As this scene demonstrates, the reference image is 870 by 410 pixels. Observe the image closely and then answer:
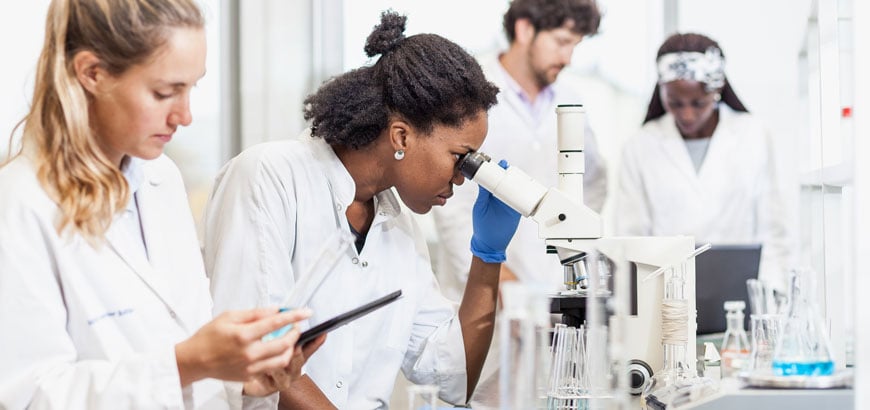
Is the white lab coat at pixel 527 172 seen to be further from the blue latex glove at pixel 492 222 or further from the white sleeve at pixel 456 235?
the blue latex glove at pixel 492 222

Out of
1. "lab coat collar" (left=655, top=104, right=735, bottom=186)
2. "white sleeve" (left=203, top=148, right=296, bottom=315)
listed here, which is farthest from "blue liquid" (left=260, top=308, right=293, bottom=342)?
"lab coat collar" (left=655, top=104, right=735, bottom=186)

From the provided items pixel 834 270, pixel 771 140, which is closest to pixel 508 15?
pixel 771 140

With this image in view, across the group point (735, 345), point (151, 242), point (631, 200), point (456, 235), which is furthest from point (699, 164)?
point (151, 242)

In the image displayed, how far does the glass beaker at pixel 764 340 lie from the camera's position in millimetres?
1604

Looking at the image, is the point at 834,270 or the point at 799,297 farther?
the point at 834,270

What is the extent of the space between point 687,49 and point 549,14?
635 mm

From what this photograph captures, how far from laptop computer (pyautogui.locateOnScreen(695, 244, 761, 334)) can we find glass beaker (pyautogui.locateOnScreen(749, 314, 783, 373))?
39.4 inches

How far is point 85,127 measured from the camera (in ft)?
5.18

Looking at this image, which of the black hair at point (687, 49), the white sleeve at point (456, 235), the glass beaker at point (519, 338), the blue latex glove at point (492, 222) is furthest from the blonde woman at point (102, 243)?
A: the black hair at point (687, 49)

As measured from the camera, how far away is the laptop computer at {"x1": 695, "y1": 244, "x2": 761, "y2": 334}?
282 cm

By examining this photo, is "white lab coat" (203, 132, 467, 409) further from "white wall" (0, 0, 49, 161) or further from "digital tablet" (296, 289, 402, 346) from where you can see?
"white wall" (0, 0, 49, 161)

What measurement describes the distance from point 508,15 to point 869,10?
120 inches

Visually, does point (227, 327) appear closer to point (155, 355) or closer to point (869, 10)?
point (155, 355)

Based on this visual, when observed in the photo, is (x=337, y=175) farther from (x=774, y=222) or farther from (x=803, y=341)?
(x=774, y=222)
